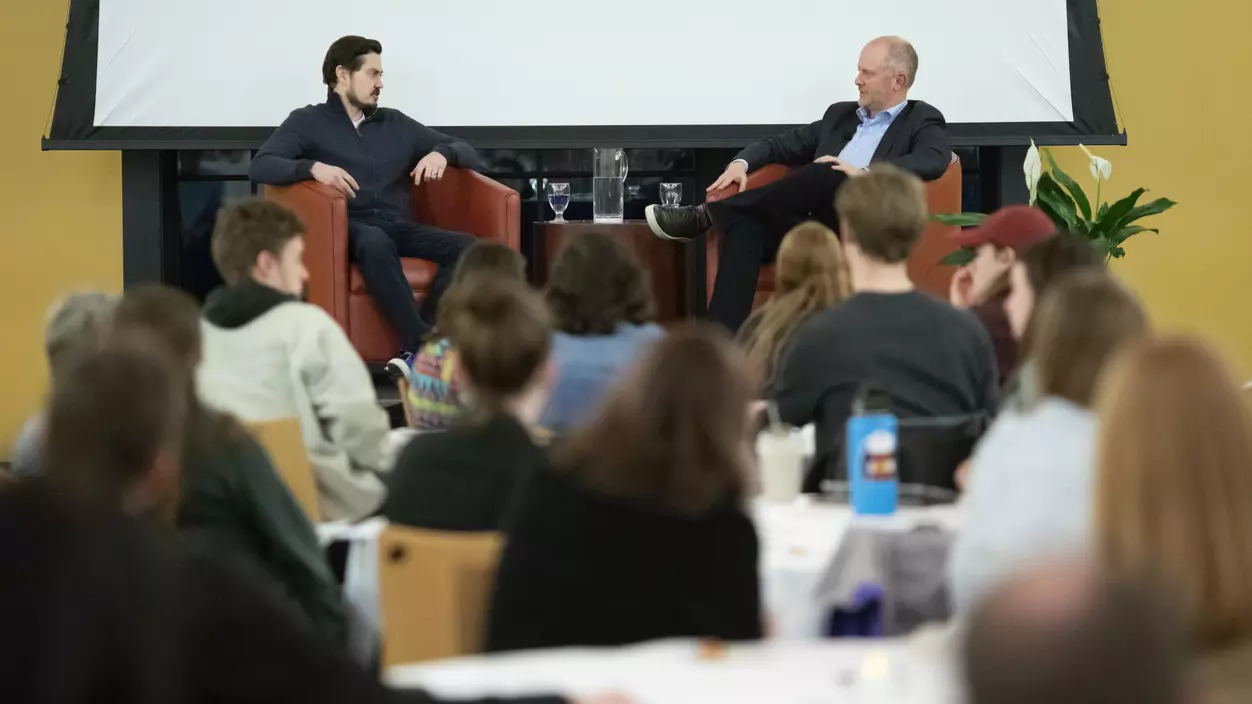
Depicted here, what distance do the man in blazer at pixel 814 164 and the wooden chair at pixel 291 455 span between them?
281cm

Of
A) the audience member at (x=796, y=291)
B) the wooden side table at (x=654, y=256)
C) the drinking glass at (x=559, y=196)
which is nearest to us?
the audience member at (x=796, y=291)

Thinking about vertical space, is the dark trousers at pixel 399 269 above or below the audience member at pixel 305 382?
above

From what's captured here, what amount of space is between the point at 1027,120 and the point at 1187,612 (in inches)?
220

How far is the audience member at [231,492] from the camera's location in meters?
2.09

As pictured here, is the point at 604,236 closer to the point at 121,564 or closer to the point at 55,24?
the point at 121,564

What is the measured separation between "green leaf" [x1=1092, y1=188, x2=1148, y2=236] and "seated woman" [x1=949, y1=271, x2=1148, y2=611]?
363 centimetres

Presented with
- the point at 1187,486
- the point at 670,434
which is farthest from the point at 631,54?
the point at 1187,486

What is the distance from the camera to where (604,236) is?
316cm

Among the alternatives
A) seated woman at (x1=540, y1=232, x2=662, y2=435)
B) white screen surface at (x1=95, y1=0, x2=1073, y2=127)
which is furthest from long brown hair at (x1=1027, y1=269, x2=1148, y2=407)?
white screen surface at (x1=95, y1=0, x2=1073, y2=127)

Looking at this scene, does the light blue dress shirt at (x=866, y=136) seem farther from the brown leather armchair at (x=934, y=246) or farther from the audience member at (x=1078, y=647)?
the audience member at (x=1078, y=647)

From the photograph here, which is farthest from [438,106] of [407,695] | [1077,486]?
[407,695]

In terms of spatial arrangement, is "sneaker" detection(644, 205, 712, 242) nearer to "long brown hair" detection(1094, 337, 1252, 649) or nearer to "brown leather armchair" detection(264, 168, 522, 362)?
"brown leather armchair" detection(264, 168, 522, 362)

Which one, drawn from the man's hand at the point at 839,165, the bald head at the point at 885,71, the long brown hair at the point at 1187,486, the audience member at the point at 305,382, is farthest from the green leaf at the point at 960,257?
the long brown hair at the point at 1187,486

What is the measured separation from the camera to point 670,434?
1801 mm
